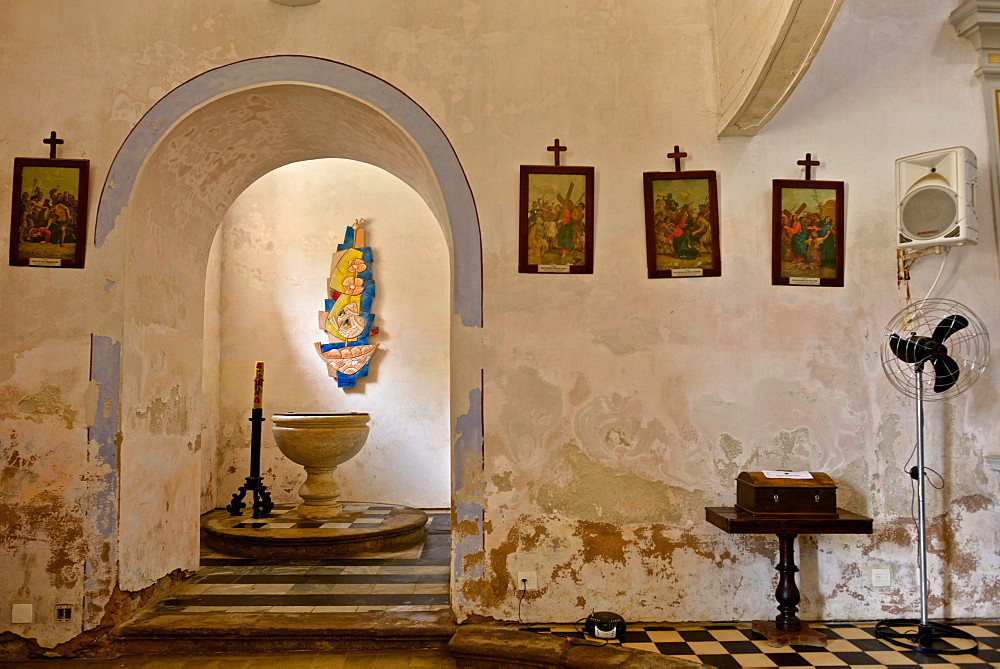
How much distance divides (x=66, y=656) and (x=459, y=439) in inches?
101

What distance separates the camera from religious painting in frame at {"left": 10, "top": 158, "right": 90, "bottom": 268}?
14.6 feet

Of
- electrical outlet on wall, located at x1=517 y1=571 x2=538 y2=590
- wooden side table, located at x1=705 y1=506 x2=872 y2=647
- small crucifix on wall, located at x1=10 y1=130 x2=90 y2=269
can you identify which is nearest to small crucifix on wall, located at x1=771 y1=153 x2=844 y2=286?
wooden side table, located at x1=705 y1=506 x2=872 y2=647

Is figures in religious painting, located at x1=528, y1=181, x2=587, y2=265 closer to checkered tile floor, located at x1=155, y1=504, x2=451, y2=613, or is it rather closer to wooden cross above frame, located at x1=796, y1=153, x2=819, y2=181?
wooden cross above frame, located at x1=796, y1=153, x2=819, y2=181

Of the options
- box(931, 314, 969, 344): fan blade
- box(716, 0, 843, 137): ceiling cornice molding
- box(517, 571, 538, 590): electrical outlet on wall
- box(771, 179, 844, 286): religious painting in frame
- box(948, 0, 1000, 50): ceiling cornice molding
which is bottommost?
box(517, 571, 538, 590): electrical outlet on wall

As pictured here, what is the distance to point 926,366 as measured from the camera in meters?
4.59

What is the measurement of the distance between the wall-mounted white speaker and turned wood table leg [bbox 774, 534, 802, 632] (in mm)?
1918

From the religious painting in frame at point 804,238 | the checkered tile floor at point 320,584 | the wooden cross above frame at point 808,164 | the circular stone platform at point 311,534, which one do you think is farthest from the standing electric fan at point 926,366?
the circular stone platform at point 311,534

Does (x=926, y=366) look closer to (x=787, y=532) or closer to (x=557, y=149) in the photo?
(x=787, y=532)

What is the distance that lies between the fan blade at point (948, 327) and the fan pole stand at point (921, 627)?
19 cm

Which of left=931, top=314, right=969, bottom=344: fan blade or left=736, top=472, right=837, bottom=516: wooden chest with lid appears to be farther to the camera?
left=931, top=314, right=969, bottom=344: fan blade

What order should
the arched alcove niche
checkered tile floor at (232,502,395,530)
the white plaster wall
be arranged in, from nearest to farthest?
the arched alcove niche → checkered tile floor at (232,502,395,530) → the white plaster wall

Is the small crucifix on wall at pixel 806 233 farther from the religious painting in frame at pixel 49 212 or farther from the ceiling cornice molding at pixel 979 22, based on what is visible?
the religious painting in frame at pixel 49 212

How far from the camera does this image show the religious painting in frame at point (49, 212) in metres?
4.45

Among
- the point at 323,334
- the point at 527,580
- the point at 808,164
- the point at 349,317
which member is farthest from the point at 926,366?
the point at 323,334
